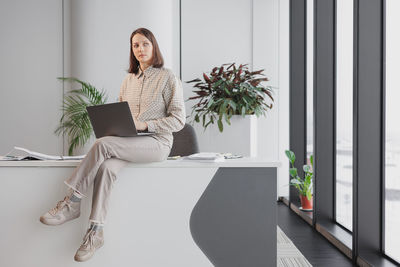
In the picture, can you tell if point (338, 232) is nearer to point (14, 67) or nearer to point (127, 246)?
point (127, 246)

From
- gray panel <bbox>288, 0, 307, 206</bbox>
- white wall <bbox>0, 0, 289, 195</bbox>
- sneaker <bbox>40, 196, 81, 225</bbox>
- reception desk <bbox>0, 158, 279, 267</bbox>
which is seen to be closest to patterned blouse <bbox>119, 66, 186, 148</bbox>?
reception desk <bbox>0, 158, 279, 267</bbox>

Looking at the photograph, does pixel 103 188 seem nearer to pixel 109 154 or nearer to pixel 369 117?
pixel 109 154

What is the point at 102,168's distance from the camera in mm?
2150

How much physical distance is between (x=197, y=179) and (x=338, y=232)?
173 centimetres

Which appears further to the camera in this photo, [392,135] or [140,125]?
[392,135]

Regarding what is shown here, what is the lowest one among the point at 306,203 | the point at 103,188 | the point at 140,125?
the point at 306,203

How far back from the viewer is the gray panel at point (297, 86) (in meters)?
4.75

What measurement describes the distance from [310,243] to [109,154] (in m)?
2.01

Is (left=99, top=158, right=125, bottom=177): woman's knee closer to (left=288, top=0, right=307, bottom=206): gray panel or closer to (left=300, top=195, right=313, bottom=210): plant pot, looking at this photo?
(left=300, top=195, right=313, bottom=210): plant pot

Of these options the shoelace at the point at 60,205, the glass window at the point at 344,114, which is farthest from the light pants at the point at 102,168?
the glass window at the point at 344,114

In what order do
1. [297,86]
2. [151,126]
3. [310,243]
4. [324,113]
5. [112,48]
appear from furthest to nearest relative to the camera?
[297,86] < [112,48] < [324,113] < [310,243] < [151,126]

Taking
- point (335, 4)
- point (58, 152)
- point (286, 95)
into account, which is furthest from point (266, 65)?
point (58, 152)

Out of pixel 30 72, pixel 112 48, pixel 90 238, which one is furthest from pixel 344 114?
pixel 30 72

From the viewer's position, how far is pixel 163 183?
2273 millimetres
